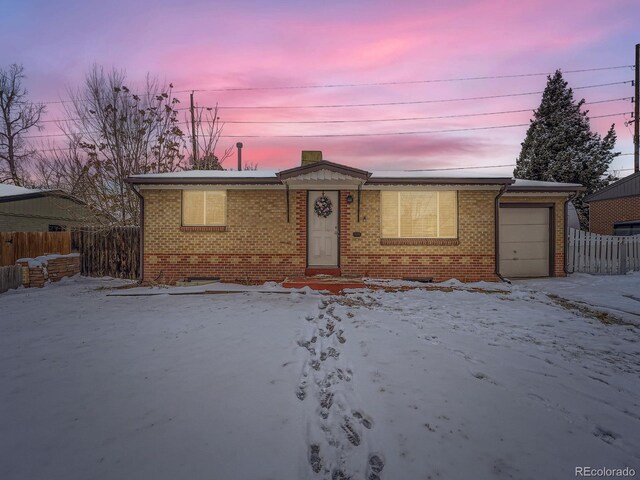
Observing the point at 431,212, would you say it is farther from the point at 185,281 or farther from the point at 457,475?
the point at 457,475

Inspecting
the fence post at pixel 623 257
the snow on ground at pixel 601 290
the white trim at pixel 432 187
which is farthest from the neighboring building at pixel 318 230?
the fence post at pixel 623 257

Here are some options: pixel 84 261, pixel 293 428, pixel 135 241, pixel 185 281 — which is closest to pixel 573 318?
pixel 293 428

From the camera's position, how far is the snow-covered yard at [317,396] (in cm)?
212

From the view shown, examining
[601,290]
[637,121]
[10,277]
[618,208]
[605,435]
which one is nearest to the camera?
[605,435]

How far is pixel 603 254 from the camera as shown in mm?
11516

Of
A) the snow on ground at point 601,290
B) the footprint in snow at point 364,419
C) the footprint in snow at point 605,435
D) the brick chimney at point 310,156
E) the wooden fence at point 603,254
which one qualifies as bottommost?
the footprint in snow at point 605,435

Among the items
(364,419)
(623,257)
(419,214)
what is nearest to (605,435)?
(364,419)

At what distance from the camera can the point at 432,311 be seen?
597 centimetres

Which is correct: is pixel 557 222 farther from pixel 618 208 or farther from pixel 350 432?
pixel 350 432

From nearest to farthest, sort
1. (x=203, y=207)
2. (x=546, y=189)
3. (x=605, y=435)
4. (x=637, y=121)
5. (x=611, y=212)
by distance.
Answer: (x=605, y=435), (x=203, y=207), (x=546, y=189), (x=611, y=212), (x=637, y=121)

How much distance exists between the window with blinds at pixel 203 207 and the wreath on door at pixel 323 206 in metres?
2.81

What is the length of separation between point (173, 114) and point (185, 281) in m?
11.2

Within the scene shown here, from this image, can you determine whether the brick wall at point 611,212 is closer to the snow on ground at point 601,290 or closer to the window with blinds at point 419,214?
the snow on ground at point 601,290

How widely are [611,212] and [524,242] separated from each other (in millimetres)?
10799
